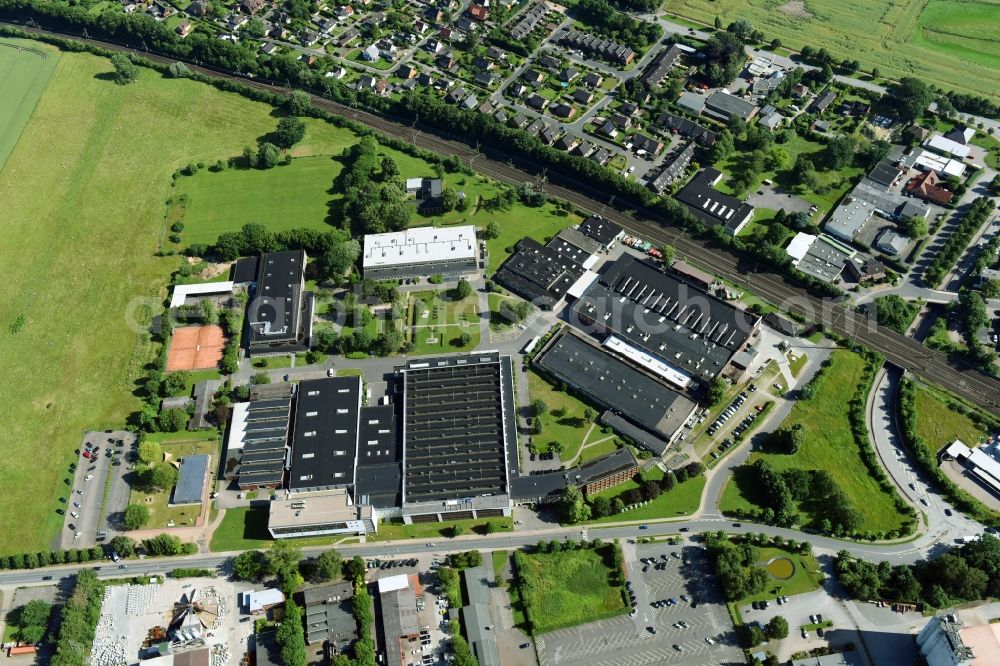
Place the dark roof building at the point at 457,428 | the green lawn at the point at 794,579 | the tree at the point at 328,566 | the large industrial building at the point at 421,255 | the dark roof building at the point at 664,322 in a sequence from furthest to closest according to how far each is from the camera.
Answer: the large industrial building at the point at 421,255 < the dark roof building at the point at 664,322 < the dark roof building at the point at 457,428 < the tree at the point at 328,566 < the green lawn at the point at 794,579

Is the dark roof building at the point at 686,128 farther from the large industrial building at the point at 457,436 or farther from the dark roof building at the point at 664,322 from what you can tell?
the large industrial building at the point at 457,436

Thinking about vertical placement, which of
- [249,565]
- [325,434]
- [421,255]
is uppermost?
[421,255]

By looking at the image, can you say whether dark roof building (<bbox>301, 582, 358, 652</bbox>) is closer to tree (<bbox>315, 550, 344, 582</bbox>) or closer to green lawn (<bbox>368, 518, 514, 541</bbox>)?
tree (<bbox>315, 550, 344, 582</bbox>)

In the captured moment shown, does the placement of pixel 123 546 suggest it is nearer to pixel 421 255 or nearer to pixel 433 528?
pixel 433 528

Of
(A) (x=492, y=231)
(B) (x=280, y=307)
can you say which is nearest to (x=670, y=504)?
(A) (x=492, y=231)

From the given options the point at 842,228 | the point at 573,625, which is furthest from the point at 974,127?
the point at 573,625

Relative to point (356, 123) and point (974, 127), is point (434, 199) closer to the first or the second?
point (356, 123)

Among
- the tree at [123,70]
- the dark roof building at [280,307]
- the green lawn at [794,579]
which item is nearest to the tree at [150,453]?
the dark roof building at [280,307]
